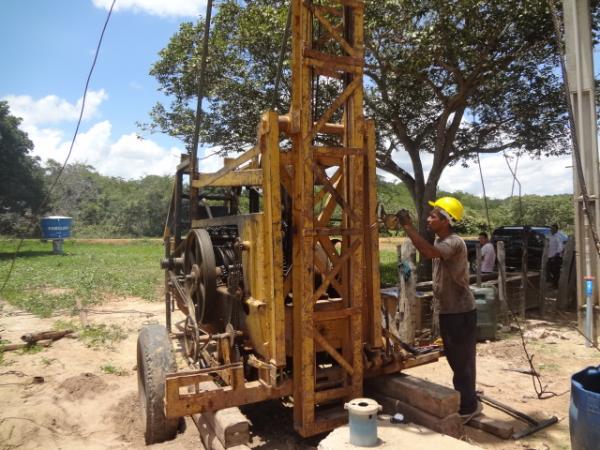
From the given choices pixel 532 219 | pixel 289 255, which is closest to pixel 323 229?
pixel 289 255

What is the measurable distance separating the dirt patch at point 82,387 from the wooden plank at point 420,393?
12.1 ft

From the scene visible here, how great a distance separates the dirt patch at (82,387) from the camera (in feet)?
19.1

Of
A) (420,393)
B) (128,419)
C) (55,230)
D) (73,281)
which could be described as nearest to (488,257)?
(420,393)

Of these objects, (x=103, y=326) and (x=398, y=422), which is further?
(x=103, y=326)

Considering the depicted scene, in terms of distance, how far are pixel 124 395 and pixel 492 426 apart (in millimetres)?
4268

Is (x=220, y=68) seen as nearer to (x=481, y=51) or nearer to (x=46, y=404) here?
(x=481, y=51)

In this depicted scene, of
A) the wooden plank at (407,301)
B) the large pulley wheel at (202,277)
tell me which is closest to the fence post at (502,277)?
the wooden plank at (407,301)

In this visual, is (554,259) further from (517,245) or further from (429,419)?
(429,419)

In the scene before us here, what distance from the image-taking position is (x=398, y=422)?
3.52 metres

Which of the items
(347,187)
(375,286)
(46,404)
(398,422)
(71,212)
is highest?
(71,212)

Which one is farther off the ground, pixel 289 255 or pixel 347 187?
pixel 347 187

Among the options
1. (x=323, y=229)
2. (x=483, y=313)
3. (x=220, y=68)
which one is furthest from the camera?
(x=220, y=68)

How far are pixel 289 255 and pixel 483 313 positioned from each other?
522 cm

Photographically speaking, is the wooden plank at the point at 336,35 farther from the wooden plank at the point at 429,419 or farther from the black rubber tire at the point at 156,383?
the black rubber tire at the point at 156,383
